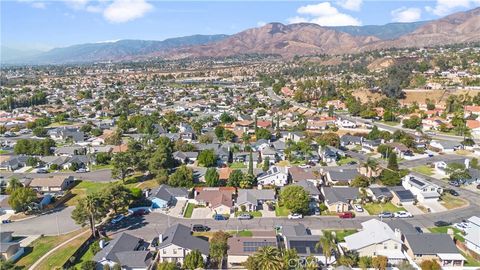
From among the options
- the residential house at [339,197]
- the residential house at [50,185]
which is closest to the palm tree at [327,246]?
the residential house at [339,197]

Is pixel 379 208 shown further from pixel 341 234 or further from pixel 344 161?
pixel 344 161

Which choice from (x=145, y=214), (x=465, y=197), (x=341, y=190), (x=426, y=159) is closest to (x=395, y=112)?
(x=426, y=159)

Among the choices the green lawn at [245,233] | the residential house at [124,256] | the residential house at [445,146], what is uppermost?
the residential house at [445,146]

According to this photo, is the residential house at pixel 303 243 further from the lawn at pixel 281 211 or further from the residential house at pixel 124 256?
the residential house at pixel 124 256

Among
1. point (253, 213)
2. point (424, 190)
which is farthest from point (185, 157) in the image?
point (424, 190)

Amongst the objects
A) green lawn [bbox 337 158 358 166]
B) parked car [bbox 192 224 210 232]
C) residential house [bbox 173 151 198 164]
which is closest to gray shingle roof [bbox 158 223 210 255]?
parked car [bbox 192 224 210 232]
